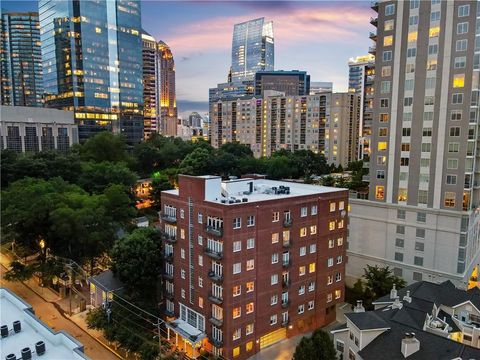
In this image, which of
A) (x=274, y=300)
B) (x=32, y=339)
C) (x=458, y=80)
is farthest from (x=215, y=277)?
(x=458, y=80)

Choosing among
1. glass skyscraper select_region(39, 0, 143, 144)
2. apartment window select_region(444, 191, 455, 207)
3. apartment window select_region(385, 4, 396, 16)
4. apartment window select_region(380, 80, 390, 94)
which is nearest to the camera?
apartment window select_region(444, 191, 455, 207)

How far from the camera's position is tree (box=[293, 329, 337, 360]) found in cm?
2802

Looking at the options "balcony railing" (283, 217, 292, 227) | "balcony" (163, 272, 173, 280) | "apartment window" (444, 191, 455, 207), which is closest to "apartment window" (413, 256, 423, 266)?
"apartment window" (444, 191, 455, 207)

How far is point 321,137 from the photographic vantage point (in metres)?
143

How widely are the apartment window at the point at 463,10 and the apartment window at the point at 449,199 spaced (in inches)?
930

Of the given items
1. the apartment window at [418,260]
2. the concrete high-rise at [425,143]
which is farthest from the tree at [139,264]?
the apartment window at [418,260]

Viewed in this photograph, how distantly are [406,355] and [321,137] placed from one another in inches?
4892

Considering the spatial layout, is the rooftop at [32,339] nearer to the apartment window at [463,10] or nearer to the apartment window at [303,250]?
the apartment window at [303,250]

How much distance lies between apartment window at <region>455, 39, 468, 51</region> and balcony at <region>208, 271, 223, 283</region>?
141 ft

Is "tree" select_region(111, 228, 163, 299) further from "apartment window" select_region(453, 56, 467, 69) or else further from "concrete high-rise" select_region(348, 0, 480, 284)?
"apartment window" select_region(453, 56, 467, 69)

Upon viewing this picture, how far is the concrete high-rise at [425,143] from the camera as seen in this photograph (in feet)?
148

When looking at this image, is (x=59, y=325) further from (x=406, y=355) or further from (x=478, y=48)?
(x=478, y=48)

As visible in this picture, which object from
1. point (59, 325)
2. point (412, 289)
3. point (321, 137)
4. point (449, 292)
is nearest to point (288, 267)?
point (412, 289)

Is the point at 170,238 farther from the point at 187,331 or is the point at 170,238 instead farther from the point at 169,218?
the point at 187,331
